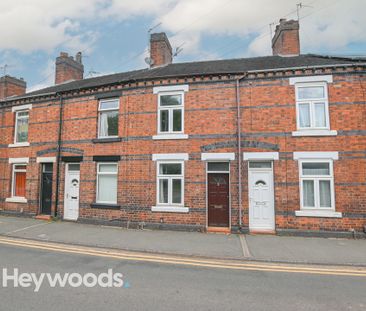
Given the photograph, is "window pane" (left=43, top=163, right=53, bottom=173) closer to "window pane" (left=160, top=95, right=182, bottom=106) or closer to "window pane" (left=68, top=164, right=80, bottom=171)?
"window pane" (left=68, top=164, right=80, bottom=171)

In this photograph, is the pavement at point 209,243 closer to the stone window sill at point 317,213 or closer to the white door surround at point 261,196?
the white door surround at point 261,196

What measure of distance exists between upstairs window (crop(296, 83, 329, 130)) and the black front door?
11851 millimetres

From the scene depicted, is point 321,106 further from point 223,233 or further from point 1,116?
point 1,116

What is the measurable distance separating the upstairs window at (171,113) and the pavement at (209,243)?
429 centimetres

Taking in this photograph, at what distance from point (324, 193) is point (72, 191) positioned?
10913 millimetres

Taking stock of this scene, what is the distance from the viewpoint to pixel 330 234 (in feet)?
28.5

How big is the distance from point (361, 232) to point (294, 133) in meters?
4.17

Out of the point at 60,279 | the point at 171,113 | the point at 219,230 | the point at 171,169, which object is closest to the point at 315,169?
the point at 219,230

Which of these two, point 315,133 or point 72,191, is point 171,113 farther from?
point 72,191

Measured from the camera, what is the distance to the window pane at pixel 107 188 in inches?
430

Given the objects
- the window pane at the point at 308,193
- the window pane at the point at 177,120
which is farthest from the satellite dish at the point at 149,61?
the window pane at the point at 308,193

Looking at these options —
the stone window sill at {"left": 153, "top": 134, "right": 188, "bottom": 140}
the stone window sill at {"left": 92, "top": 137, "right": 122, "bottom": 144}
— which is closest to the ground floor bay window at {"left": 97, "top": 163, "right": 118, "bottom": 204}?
the stone window sill at {"left": 92, "top": 137, "right": 122, "bottom": 144}

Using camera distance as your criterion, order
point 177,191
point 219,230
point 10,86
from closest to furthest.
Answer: point 219,230, point 177,191, point 10,86

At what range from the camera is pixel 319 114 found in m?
9.47
